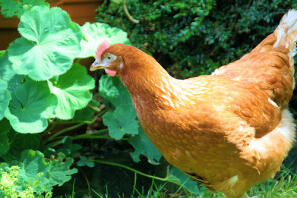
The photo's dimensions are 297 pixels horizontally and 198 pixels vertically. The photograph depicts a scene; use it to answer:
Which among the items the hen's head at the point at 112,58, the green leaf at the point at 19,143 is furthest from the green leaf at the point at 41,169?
the hen's head at the point at 112,58

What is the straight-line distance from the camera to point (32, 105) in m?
2.43

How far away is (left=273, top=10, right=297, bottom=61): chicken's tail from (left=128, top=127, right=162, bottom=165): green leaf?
4.06 ft

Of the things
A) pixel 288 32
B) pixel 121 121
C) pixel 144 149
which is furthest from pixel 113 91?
pixel 288 32

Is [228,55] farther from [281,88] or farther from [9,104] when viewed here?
[9,104]

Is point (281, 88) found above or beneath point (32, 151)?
above

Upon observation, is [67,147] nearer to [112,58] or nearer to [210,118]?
[112,58]

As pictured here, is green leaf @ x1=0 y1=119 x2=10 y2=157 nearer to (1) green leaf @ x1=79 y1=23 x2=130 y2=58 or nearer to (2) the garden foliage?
(2) the garden foliage

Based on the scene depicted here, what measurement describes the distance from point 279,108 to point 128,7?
5.42 feet

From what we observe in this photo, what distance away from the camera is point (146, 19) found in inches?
130

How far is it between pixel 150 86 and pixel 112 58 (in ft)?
0.89

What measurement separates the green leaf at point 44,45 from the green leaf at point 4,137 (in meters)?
0.46

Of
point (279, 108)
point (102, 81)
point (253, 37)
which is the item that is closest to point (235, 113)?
point (279, 108)

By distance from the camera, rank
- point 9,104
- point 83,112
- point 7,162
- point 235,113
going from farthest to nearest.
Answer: point 83,112
point 7,162
point 9,104
point 235,113

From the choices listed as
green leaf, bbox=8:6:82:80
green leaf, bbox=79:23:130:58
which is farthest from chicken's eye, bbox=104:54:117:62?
green leaf, bbox=79:23:130:58
